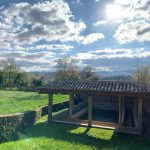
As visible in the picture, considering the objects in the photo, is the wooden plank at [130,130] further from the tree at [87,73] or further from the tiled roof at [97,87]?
the tree at [87,73]

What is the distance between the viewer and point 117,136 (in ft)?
49.6

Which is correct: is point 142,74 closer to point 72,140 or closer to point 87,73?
point 87,73

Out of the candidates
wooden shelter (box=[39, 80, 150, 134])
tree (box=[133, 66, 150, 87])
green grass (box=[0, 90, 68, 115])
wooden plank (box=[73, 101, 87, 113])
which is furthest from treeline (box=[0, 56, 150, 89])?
wooden shelter (box=[39, 80, 150, 134])

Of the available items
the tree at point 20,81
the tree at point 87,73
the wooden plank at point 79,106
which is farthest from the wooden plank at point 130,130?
the tree at point 87,73

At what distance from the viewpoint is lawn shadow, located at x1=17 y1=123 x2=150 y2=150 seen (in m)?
13.3

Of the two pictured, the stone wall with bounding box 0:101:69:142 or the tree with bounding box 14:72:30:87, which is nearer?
the stone wall with bounding box 0:101:69:142

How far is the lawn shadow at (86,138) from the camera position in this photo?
1334 cm

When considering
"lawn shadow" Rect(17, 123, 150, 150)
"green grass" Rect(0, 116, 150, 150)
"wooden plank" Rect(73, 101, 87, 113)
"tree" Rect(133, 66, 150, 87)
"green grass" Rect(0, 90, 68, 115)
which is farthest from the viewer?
"tree" Rect(133, 66, 150, 87)

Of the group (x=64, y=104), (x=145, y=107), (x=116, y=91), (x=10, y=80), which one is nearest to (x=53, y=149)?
(x=116, y=91)

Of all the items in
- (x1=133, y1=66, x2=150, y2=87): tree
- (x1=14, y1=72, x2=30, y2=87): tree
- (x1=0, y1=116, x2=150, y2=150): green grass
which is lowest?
(x1=0, y1=116, x2=150, y2=150): green grass

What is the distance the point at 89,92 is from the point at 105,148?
4.81m

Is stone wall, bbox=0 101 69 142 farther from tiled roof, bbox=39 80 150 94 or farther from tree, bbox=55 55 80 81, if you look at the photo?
tree, bbox=55 55 80 81

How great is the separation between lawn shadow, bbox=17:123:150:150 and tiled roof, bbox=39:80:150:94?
9.29 ft

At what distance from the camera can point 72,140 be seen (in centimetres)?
1412
